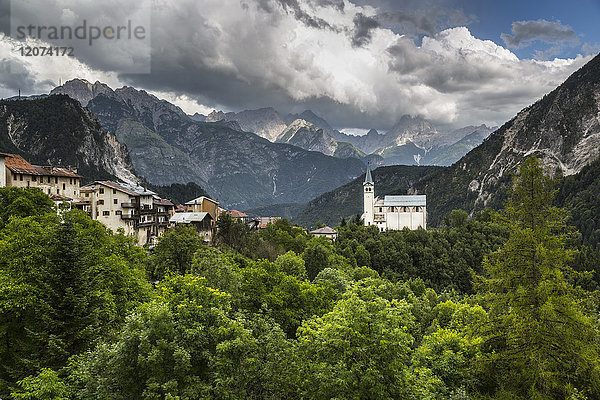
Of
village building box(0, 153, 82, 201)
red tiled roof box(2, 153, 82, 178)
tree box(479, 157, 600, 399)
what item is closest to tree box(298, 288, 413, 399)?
tree box(479, 157, 600, 399)

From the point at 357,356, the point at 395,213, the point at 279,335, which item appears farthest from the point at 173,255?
the point at 395,213

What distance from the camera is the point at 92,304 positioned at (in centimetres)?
2434

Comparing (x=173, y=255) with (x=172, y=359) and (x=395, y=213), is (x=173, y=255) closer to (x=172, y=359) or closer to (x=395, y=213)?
(x=172, y=359)

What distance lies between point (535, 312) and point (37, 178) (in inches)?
3442

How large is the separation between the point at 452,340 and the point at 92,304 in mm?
24473

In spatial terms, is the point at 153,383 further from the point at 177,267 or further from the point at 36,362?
the point at 177,267

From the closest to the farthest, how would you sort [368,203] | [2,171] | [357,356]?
[357,356] → [2,171] → [368,203]

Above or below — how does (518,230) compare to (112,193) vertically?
below

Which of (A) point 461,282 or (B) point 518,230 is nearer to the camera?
(B) point 518,230

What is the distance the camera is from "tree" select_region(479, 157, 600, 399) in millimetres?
19234

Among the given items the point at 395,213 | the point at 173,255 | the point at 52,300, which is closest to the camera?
the point at 52,300

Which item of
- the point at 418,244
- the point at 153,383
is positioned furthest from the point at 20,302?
the point at 418,244

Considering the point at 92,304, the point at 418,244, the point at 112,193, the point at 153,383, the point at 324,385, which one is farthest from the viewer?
the point at 418,244

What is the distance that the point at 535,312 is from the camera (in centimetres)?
2023
